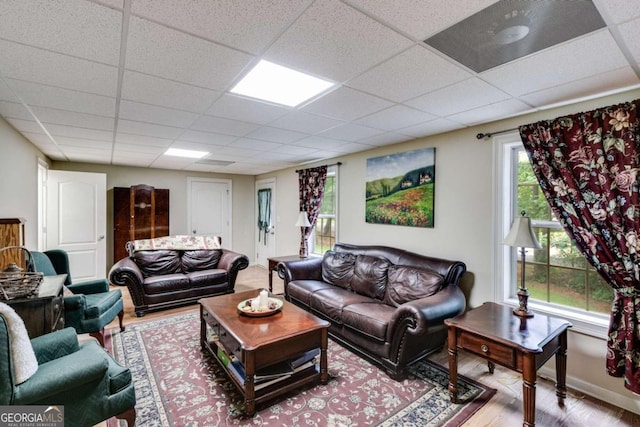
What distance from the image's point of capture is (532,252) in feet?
8.66

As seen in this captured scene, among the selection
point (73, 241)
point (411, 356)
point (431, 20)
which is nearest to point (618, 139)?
point (431, 20)

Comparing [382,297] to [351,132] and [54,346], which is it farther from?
[54,346]

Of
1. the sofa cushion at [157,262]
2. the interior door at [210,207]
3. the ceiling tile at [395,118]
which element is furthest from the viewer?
the interior door at [210,207]

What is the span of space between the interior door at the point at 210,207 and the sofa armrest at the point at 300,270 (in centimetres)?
320

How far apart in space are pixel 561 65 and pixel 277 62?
162cm

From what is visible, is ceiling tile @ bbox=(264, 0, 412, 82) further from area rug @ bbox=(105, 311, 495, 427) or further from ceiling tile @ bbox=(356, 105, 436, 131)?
area rug @ bbox=(105, 311, 495, 427)

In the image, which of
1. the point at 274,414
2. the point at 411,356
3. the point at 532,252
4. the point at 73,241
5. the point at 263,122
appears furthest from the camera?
the point at 73,241

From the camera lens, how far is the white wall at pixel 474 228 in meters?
2.17

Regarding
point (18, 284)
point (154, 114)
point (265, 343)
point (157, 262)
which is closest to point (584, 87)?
point (265, 343)

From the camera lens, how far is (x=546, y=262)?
8.35ft

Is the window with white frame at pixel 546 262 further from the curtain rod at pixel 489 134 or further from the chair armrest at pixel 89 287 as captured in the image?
the chair armrest at pixel 89 287

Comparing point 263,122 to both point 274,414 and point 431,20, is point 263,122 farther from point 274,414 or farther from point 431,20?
point 274,414

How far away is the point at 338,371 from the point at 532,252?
201cm

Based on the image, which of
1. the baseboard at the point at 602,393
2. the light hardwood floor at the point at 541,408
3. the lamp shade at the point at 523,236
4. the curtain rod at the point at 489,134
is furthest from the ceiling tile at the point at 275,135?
the baseboard at the point at 602,393
